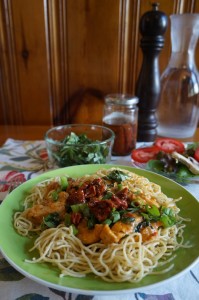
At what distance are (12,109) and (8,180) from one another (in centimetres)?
106

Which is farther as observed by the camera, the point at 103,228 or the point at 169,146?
the point at 169,146

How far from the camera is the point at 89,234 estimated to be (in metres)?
0.74

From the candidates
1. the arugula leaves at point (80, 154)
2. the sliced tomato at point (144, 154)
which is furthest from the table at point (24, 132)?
the arugula leaves at point (80, 154)

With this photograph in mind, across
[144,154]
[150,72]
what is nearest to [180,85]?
[150,72]

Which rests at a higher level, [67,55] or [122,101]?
[67,55]

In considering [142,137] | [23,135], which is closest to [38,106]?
[23,135]

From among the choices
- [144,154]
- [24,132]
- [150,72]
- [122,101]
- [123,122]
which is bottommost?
[24,132]

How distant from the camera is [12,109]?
2018 millimetres

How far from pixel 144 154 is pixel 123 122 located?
0.23 meters

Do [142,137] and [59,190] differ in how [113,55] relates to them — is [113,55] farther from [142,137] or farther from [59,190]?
[59,190]

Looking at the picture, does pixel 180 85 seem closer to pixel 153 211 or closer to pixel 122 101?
pixel 122 101

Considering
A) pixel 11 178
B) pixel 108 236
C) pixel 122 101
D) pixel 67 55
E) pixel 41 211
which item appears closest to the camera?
pixel 108 236

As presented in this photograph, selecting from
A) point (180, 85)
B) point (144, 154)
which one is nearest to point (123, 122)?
point (144, 154)

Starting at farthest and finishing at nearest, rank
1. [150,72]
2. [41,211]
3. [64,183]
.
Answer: [150,72] < [64,183] < [41,211]
